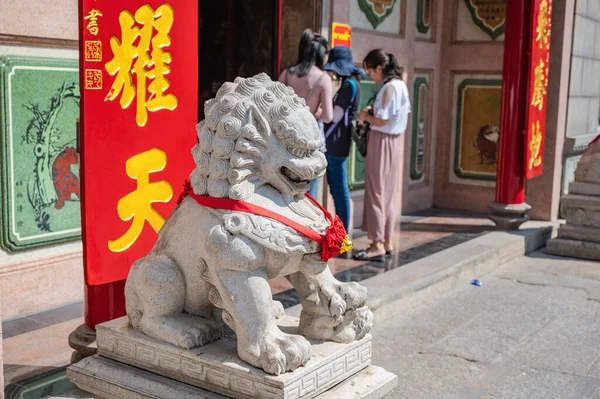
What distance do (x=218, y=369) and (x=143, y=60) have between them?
1558mm

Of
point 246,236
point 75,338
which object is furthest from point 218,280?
point 75,338

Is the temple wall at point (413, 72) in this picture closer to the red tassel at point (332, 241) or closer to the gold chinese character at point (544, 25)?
the gold chinese character at point (544, 25)

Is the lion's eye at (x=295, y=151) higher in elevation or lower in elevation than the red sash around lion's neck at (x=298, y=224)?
higher

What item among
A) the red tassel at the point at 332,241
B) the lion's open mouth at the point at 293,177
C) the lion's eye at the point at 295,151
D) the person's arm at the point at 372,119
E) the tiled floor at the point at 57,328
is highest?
the person's arm at the point at 372,119

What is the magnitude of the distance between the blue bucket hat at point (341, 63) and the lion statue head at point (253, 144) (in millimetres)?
3259

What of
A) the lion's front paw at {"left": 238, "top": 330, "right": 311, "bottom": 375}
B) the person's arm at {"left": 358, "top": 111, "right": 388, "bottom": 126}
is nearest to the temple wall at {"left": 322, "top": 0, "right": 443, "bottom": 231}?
the person's arm at {"left": 358, "top": 111, "right": 388, "bottom": 126}

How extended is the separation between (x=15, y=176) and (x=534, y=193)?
582 centimetres

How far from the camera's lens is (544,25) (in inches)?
290

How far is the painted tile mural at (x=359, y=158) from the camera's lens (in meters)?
7.50

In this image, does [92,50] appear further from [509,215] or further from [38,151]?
[509,215]

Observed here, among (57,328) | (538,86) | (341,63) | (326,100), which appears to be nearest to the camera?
(57,328)

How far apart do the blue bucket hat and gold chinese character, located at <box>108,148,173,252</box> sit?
2576mm

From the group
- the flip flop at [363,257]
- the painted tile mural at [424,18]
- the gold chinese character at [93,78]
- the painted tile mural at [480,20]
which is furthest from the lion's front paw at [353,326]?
the painted tile mural at [480,20]

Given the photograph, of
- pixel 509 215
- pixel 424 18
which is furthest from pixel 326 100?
pixel 424 18
